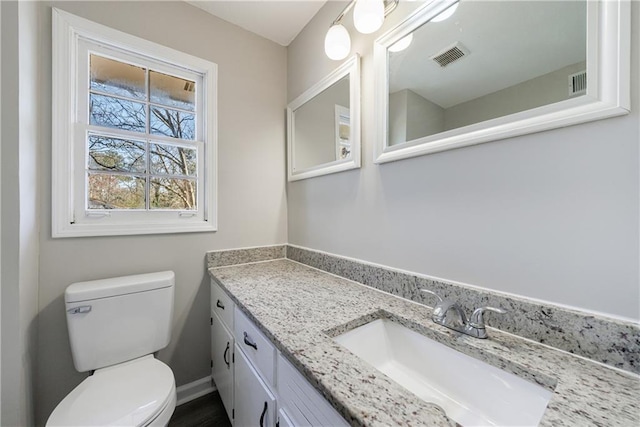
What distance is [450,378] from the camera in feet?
2.42

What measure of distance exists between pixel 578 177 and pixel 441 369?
677 millimetres

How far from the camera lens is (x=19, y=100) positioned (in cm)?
86

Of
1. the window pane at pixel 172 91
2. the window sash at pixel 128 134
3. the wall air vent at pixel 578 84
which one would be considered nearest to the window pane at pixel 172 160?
the window sash at pixel 128 134

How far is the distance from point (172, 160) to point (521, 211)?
5.90ft

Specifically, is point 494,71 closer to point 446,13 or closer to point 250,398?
point 446,13

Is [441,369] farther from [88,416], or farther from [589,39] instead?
[88,416]

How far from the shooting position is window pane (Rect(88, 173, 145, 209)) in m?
1.32

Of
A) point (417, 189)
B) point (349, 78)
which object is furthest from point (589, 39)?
point (349, 78)

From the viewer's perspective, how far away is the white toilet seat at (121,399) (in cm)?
86

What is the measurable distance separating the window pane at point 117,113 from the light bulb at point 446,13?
5.32 ft

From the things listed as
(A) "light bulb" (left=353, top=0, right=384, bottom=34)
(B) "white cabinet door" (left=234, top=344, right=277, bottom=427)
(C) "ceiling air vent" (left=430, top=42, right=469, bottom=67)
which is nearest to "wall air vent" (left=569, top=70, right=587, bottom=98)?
(C) "ceiling air vent" (left=430, top=42, right=469, bottom=67)

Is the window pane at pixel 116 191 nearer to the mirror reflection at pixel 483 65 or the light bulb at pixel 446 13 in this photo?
the mirror reflection at pixel 483 65

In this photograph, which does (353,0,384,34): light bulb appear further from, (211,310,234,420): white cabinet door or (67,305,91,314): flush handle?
(67,305,91,314): flush handle

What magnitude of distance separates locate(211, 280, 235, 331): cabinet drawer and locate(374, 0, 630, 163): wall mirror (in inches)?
41.6
